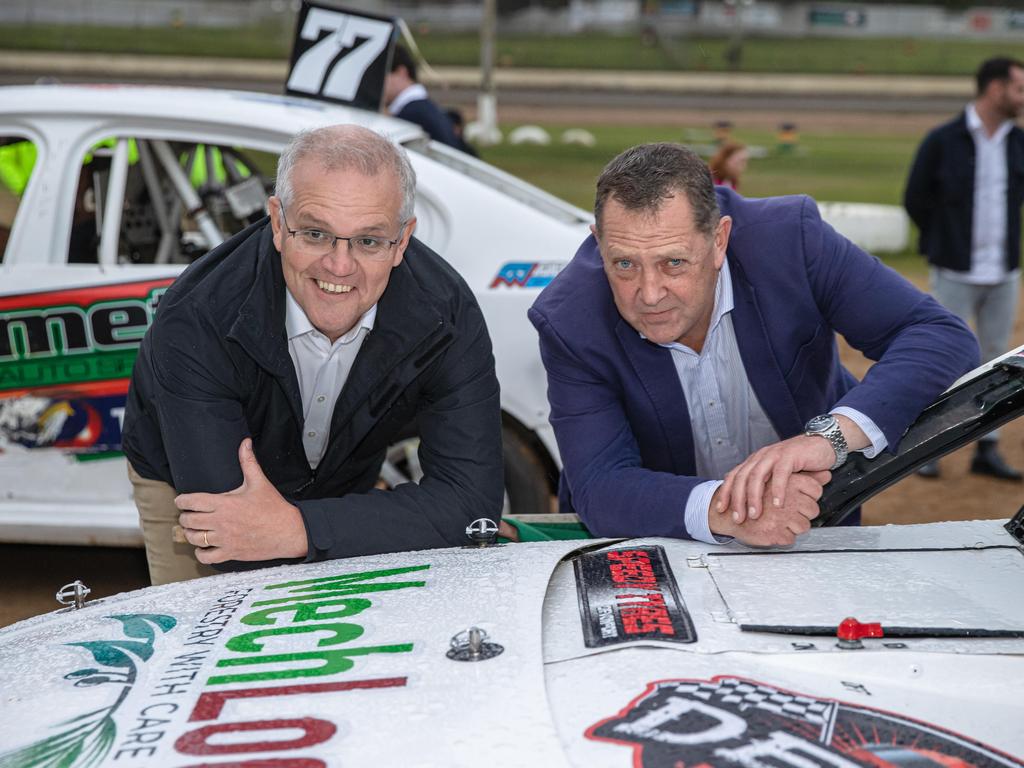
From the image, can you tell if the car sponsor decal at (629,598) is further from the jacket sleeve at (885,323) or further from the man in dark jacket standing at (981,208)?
the man in dark jacket standing at (981,208)

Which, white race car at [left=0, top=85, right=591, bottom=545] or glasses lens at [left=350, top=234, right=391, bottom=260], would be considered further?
white race car at [left=0, top=85, right=591, bottom=545]

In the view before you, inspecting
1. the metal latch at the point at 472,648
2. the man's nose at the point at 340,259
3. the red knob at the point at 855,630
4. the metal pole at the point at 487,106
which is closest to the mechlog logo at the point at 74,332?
the man's nose at the point at 340,259

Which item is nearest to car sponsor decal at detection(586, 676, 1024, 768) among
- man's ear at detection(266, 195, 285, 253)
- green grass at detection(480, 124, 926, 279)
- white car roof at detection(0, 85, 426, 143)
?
man's ear at detection(266, 195, 285, 253)

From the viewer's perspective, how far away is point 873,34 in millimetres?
56344

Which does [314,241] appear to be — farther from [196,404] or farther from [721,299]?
[721,299]

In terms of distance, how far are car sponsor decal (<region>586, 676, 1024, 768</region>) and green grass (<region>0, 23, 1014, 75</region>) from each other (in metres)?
39.4

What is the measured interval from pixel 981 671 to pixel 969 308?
16.7 feet

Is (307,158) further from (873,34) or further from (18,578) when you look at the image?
(873,34)

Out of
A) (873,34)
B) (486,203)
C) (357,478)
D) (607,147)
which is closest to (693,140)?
(607,147)

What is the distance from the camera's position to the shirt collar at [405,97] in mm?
7262

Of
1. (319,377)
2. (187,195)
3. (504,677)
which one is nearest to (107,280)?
(187,195)

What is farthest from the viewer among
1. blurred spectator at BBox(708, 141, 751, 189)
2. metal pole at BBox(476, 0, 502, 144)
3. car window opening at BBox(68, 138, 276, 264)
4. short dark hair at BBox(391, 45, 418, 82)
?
metal pole at BBox(476, 0, 502, 144)

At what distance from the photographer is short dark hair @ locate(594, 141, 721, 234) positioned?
2635mm

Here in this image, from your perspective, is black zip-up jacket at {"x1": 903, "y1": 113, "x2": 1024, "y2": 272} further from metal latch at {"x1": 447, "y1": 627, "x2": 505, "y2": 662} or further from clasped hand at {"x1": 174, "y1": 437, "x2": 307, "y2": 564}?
metal latch at {"x1": 447, "y1": 627, "x2": 505, "y2": 662}
